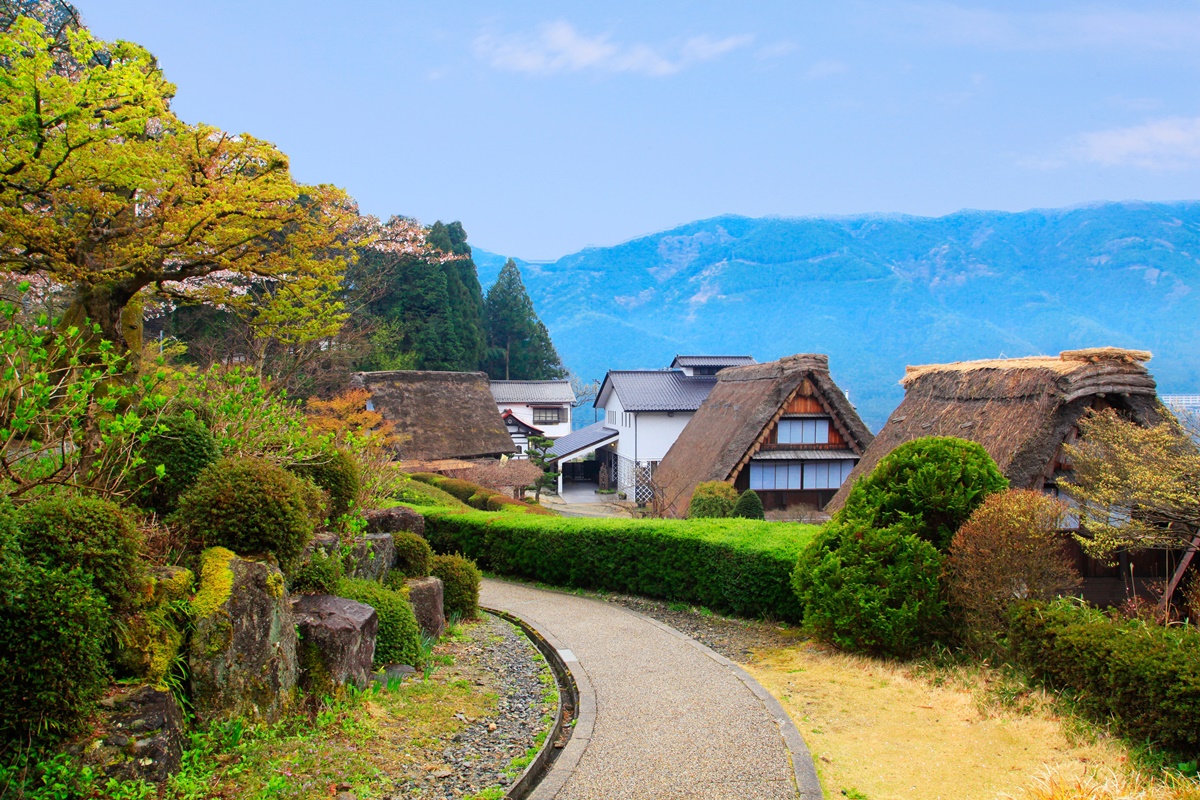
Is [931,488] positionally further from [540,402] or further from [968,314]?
[968,314]

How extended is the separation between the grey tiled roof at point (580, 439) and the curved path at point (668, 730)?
31.6 meters

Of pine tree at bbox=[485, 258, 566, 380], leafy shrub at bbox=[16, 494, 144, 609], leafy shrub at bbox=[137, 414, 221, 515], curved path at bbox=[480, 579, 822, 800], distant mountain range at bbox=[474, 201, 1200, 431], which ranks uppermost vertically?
distant mountain range at bbox=[474, 201, 1200, 431]

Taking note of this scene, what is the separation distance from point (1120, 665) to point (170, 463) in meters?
8.11

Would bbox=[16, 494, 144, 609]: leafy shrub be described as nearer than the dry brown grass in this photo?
Yes

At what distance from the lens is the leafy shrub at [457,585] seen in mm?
10828

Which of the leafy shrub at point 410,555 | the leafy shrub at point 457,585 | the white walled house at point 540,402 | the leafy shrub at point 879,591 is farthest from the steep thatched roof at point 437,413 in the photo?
the leafy shrub at point 879,591

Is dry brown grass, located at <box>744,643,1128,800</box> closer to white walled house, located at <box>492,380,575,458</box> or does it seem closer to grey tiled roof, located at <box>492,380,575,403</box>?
white walled house, located at <box>492,380,575,458</box>

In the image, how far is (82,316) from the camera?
7.87 meters

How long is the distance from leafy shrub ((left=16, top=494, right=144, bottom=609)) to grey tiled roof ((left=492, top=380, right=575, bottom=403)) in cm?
4465

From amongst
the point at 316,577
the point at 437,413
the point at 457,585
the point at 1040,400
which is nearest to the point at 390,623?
the point at 316,577

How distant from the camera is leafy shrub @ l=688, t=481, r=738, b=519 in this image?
826 inches

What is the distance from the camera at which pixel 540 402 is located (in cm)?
5094

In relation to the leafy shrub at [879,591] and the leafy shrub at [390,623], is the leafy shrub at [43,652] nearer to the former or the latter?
the leafy shrub at [390,623]

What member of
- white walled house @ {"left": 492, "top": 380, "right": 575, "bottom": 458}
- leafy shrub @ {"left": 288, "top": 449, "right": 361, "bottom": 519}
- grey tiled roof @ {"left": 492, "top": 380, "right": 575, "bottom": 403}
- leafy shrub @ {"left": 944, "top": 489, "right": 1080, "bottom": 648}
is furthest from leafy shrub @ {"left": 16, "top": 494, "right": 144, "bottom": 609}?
grey tiled roof @ {"left": 492, "top": 380, "right": 575, "bottom": 403}
